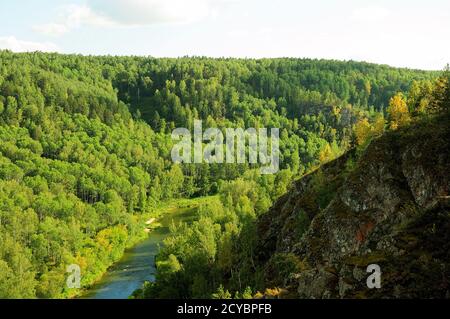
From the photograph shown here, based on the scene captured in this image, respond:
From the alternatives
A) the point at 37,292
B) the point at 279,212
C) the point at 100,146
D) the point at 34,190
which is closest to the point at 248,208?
the point at 279,212

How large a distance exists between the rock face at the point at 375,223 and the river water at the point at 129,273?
98.1ft

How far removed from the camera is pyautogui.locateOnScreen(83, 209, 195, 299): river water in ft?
277

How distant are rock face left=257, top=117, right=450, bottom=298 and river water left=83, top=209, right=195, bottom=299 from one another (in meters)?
29.9

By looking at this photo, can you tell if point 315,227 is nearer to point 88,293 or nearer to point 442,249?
point 442,249

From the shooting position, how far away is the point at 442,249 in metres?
27.3

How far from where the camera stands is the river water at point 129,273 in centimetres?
8430

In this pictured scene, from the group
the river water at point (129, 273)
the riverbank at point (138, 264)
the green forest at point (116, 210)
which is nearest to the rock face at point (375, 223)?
the green forest at point (116, 210)

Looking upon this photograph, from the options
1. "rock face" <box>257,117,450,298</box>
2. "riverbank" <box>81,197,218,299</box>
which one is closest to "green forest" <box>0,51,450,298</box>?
"riverbank" <box>81,197,218,299</box>

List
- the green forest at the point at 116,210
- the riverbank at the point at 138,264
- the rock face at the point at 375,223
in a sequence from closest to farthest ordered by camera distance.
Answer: the rock face at the point at 375,223 < the green forest at the point at 116,210 < the riverbank at the point at 138,264

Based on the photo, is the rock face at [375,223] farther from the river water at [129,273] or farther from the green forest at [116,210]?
the river water at [129,273]

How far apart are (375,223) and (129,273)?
61.6 m

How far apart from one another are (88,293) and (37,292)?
881cm

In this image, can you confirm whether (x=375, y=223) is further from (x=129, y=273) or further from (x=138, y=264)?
(x=138, y=264)

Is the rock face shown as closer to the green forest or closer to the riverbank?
the green forest
